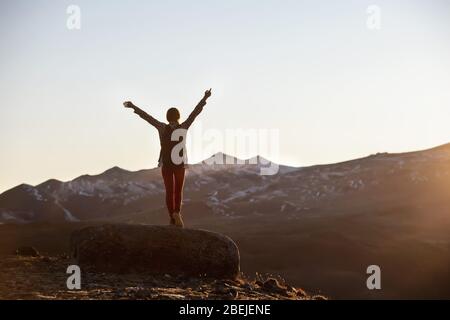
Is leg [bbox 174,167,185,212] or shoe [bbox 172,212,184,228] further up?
leg [bbox 174,167,185,212]

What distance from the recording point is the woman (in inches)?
476

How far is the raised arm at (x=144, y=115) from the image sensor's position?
40.1ft

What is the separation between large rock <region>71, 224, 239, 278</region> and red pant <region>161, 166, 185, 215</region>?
25.2 inches

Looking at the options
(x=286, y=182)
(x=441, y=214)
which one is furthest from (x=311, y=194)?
(x=441, y=214)

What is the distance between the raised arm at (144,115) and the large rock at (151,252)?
215 centimetres

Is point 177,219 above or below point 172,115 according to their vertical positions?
below

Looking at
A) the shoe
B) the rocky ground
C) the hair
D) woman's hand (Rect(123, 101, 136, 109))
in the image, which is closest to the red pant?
the shoe

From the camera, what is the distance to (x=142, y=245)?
11398mm

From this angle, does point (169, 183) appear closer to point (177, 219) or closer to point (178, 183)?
point (178, 183)

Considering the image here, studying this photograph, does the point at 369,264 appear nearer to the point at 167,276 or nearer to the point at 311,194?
the point at 167,276

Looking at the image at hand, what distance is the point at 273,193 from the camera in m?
146

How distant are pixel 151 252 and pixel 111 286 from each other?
180 cm

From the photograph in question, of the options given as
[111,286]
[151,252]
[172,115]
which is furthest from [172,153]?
[111,286]

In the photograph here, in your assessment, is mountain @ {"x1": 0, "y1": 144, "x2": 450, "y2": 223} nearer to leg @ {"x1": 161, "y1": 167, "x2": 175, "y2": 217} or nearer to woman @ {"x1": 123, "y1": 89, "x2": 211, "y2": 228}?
woman @ {"x1": 123, "y1": 89, "x2": 211, "y2": 228}
